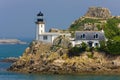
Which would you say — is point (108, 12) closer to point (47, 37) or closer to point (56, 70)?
point (47, 37)

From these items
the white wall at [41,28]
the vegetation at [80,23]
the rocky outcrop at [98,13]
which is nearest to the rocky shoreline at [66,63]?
the white wall at [41,28]

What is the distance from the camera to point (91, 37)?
90.0m

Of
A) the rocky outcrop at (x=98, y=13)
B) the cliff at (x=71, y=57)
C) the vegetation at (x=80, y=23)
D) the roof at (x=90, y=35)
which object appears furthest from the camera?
the rocky outcrop at (x=98, y=13)

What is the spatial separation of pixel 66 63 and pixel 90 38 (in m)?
7.29

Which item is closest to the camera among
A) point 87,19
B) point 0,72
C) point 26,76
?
point 26,76

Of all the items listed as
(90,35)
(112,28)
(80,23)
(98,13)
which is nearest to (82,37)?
(90,35)

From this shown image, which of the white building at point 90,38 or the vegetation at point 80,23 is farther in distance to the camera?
the vegetation at point 80,23

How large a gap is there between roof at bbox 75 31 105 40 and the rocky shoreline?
3568mm

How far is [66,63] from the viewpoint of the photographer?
277 feet

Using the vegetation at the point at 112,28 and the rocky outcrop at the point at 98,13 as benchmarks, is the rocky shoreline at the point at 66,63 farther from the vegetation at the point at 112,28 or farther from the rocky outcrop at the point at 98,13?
the rocky outcrop at the point at 98,13

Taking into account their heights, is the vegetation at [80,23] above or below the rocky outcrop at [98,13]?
below

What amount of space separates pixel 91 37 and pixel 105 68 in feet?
24.7

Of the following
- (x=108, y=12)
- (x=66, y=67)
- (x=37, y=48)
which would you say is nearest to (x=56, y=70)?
(x=66, y=67)

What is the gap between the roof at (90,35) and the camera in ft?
294
